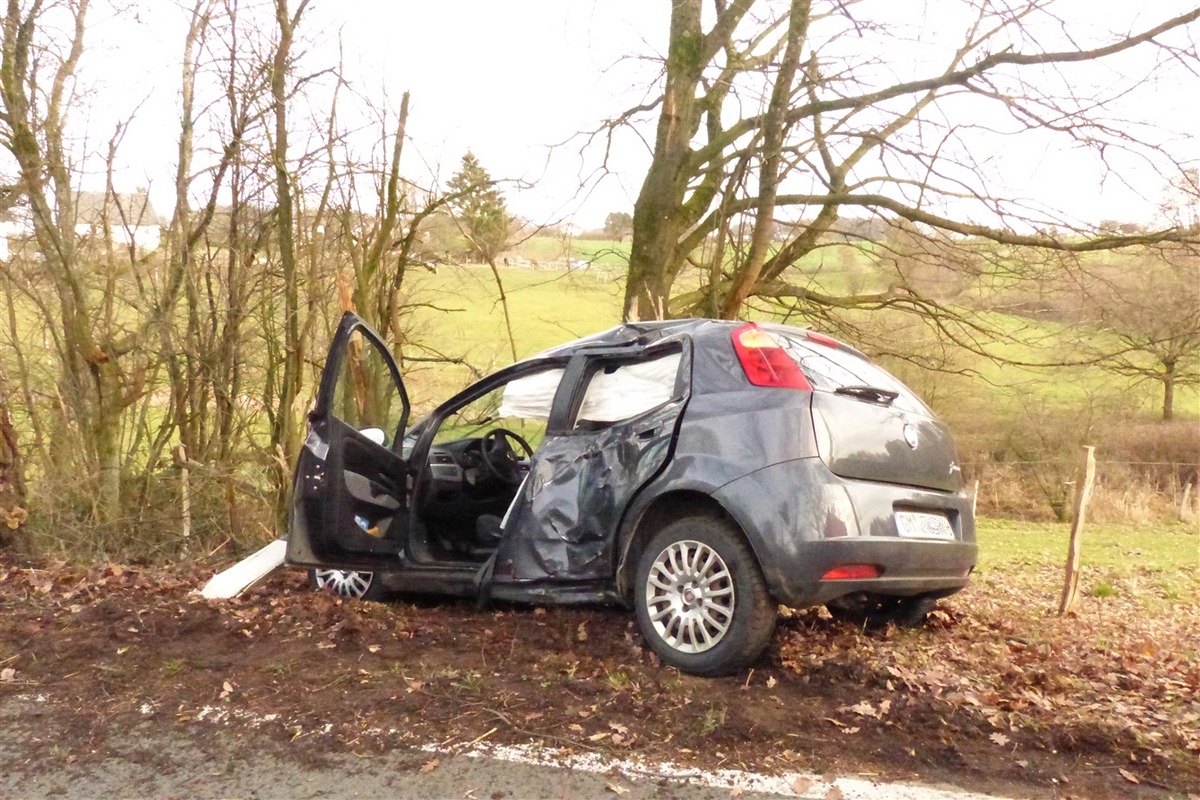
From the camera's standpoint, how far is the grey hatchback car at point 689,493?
4293 mm

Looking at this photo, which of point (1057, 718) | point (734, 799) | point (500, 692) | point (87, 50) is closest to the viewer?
point (734, 799)

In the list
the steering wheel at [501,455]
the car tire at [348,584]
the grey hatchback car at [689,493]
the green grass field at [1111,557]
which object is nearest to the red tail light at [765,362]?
the grey hatchback car at [689,493]

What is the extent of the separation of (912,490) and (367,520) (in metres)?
3.13

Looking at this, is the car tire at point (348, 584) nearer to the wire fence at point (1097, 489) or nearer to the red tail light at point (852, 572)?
the red tail light at point (852, 572)

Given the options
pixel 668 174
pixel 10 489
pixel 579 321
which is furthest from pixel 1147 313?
pixel 10 489

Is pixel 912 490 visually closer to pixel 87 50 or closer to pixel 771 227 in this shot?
pixel 771 227

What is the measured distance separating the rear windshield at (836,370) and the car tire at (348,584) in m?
3.10

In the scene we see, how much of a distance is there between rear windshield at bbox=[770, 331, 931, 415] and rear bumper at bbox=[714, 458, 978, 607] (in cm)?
49

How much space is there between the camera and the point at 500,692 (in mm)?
4301

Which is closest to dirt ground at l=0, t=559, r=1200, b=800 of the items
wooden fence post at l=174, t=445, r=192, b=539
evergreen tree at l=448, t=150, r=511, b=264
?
wooden fence post at l=174, t=445, r=192, b=539

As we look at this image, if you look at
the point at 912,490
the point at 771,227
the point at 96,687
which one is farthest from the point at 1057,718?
the point at 771,227

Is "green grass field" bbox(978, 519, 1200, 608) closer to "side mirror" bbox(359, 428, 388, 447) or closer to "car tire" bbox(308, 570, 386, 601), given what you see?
"car tire" bbox(308, 570, 386, 601)

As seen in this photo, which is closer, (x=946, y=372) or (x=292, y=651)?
(x=292, y=651)

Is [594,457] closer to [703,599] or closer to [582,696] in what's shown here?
[703,599]
